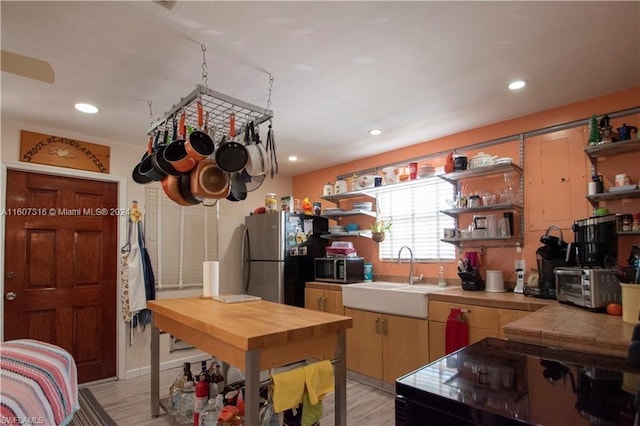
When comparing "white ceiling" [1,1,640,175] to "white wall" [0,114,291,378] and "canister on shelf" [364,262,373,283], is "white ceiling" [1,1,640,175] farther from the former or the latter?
"canister on shelf" [364,262,373,283]

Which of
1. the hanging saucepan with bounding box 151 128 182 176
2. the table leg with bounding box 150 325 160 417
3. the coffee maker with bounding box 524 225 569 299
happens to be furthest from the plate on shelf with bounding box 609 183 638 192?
the table leg with bounding box 150 325 160 417

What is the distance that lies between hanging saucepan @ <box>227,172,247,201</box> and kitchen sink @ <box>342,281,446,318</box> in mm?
1621

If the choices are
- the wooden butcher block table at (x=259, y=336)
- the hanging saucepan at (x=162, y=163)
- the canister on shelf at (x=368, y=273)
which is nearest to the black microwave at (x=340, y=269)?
the canister on shelf at (x=368, y=273)

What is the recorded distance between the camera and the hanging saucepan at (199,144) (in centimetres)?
196

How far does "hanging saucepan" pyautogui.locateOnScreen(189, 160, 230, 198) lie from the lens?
2104 mm

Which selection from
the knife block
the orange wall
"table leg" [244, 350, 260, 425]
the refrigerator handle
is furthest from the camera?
the refrigerator handle

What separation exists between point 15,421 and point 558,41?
2951 mm

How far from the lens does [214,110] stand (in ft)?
8.42

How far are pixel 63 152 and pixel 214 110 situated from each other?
185cm

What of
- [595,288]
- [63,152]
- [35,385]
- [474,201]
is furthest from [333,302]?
[63,152]

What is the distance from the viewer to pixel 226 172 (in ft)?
6.86

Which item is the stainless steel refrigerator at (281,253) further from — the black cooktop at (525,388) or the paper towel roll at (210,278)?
the black cooktop at (525,388)

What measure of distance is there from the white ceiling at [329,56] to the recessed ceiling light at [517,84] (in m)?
0.06

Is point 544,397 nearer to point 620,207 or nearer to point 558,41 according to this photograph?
point 558,41
